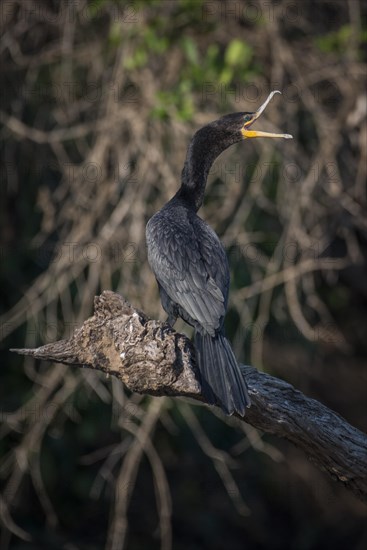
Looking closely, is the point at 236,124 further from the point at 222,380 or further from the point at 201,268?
the point at 222,380

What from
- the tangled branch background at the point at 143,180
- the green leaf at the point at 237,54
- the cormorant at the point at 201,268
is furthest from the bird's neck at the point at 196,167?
the green leaf at the point at 237,54

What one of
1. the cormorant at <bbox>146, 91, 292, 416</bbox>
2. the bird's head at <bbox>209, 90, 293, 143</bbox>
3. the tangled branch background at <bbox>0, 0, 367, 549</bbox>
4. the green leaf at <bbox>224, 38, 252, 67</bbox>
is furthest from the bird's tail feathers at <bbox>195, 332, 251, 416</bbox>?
the green leaf at <bbox>224, 38, 252, 67</bbox>

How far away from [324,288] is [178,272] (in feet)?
11.2

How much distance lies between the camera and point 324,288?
6.75m

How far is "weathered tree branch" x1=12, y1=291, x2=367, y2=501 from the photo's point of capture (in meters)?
2.85

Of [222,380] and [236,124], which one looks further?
[236,124]

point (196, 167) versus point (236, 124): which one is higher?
point (236, 124)

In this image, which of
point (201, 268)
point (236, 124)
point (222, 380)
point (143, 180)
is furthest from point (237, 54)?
point (222, 380)

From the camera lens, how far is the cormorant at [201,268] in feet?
9.66

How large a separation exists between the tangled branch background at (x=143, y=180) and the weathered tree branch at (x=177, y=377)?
1.28 meters

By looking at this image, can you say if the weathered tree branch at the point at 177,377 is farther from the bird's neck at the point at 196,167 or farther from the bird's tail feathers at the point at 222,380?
the bird's neck at the point at 196,167

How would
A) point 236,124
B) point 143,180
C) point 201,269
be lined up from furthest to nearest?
point 143,180
point 236,124
point 201,269

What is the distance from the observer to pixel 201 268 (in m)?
3.49

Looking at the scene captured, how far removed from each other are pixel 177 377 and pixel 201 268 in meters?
0.67
